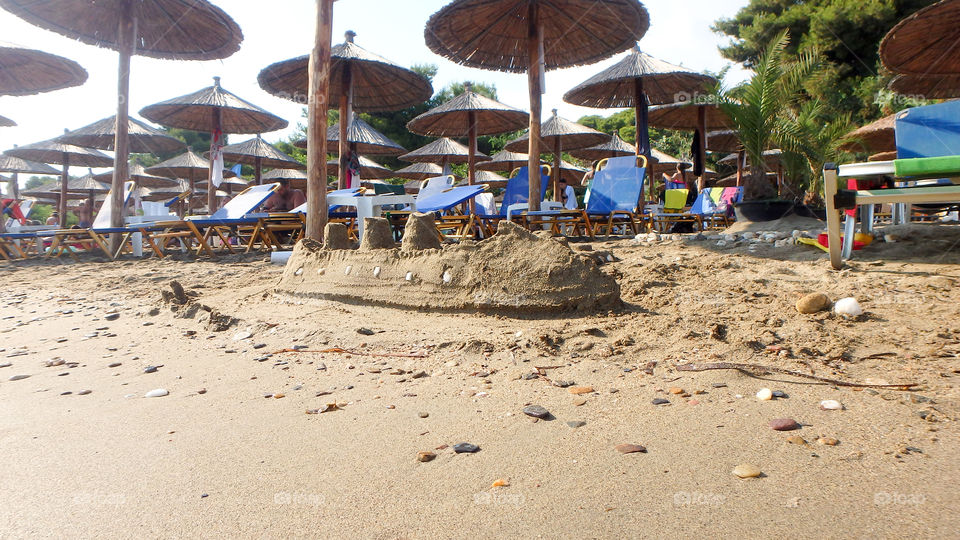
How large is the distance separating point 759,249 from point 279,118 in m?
8.95

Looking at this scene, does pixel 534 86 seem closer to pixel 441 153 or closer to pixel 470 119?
pixel 470 119

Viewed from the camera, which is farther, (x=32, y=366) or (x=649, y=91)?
(x=649, y=91)

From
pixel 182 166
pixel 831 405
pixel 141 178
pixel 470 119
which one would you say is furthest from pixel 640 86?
pixel 141 178

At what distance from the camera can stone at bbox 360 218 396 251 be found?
3301 mm

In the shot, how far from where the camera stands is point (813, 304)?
2322mm

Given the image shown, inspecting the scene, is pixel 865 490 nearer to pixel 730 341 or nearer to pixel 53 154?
pixel 730 341

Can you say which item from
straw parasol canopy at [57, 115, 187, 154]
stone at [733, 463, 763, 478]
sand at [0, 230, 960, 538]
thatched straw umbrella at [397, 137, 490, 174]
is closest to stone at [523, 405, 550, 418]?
sand at [0, 230, 960, 538]

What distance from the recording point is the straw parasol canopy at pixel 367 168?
14495 millimetres

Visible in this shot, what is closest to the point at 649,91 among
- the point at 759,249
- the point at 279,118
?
the point at 759,249

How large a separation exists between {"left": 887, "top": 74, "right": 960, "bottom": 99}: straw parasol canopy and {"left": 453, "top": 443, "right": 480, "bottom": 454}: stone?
25.6ft

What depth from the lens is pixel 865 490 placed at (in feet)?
3.38

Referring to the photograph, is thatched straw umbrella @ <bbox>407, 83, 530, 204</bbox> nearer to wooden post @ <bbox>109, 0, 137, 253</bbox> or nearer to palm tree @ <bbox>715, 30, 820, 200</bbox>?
wooden post @ <bbox>109, 0, 137, 253</bbox>

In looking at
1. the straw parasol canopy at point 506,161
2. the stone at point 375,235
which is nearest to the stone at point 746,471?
the stone at point 375,235

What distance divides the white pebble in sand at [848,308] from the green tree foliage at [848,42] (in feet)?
39.0
